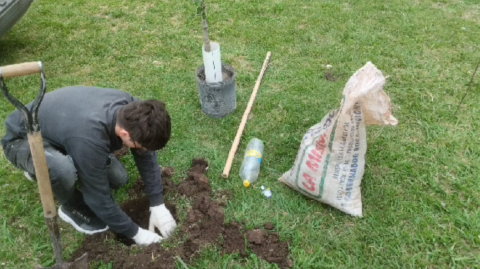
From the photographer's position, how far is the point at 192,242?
2350 mm

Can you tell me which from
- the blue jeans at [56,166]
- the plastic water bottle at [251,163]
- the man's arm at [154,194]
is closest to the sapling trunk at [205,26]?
the plastic water bottle at [251,163]

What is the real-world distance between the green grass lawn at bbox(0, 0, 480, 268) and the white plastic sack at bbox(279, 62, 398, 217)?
0.45 ft

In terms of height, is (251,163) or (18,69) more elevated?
(18,69)

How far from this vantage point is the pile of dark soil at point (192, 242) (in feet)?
7.46

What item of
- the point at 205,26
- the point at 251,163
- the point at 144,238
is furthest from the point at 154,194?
the point at 205,26

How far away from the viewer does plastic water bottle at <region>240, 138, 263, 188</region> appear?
2824mm

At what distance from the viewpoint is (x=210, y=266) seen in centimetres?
229

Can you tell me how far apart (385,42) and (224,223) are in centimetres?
321

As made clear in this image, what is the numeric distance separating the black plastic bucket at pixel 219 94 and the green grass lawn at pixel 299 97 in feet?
0.30

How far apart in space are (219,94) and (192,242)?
139 cm

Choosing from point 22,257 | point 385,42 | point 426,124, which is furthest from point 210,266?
point 385,42

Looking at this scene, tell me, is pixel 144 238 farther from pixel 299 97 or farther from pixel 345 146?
pixel 299 97

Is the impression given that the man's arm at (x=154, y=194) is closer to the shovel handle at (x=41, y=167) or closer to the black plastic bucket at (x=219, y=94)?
the shovel handle at (x=41, y=167)

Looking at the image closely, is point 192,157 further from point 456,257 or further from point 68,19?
point 68,19
